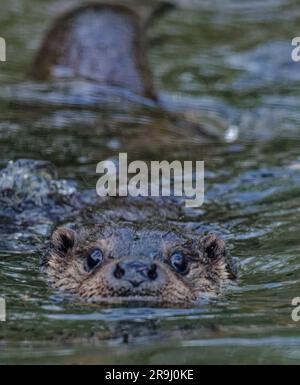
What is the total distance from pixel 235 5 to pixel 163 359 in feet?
27.3

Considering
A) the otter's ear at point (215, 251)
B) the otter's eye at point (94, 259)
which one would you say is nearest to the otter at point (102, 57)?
the otter's ear at point (215, 251)

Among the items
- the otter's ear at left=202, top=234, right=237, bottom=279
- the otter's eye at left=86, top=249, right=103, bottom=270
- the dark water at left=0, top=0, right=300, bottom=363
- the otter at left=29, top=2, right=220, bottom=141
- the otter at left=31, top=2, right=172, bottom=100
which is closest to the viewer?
the dark water at left=0, top=0, right=300, bottom=363

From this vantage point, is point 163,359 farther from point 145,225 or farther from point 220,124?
point 220,124

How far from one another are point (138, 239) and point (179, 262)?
24 cm

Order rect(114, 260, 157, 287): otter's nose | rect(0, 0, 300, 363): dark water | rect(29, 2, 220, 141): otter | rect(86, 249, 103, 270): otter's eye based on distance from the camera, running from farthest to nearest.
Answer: rect(29, 2, 220, 141): otter < rect(86, 249, 103, 270): otter's eye < rect(114, 260, 157, 287): otter's nose < rect(0, 0, 300, 363): dark water

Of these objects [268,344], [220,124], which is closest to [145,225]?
[268,344]

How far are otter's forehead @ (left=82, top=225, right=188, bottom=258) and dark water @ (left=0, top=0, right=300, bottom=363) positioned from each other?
0.35 m

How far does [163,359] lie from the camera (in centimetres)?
395

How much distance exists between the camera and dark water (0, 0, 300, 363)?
13.9 feet

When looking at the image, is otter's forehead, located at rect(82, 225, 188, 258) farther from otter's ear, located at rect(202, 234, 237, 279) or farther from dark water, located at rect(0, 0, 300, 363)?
dark water, located at rect(0, 0, 300, 363)

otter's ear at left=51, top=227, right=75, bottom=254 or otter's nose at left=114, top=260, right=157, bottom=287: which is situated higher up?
otter's ear at left=51, top=227, right=75, bottom=254

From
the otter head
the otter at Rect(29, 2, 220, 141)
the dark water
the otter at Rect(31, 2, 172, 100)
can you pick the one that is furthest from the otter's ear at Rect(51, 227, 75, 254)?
the otter at Rect(31, 2, 172, 100)

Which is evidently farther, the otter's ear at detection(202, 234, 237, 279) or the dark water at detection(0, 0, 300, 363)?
the otter's ear at detection(202, 234, 237, 279)

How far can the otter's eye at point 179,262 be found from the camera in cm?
516
